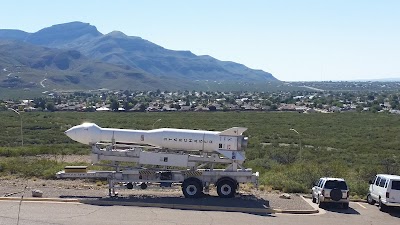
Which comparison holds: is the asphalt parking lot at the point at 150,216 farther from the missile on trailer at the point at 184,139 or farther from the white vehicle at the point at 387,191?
the missile on trailer at the point at 184,139

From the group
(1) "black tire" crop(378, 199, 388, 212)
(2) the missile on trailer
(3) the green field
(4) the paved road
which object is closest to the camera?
(4) the paved road

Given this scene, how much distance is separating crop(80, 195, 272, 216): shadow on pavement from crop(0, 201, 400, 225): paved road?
0.52m

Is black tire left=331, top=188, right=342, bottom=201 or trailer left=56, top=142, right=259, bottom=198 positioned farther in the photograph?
trailer left=56, top=142, right=259, bottom=198

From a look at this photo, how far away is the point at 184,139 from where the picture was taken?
22.8m

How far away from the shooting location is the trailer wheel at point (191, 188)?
22016mm

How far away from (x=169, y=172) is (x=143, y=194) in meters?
1.69

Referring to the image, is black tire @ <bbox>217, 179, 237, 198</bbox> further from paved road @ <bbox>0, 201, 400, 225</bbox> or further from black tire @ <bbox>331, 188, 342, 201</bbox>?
black tire @ <bbox>331, 188, 342, 201</bbox>

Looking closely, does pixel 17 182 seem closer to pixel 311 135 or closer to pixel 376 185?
pixel 376 185

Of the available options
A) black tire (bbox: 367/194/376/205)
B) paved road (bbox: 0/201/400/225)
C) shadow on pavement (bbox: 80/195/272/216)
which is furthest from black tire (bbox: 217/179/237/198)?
black tire (bbox: 367/194/376/205)

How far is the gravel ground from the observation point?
2138 centimetres

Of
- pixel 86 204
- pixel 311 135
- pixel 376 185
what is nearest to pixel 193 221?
pixel 86 204

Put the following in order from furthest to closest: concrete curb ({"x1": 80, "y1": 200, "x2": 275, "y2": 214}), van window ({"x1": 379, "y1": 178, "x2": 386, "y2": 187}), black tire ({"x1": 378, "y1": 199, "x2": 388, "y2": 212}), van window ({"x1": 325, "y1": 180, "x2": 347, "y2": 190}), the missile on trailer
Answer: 1. the missile on trailer
2. van window ({"x1": 325, "y1": 180, "x2": 347, "y2": 190})
3. van window ({"x1": 379, "y1": 178, "x2": 386, "y2": 187})
4. black tire ({"x1": 378, "y1": 199, "x2": 388, "y2": 212})
5. concrete curb ({"x1": 80, "y1": 200, "x2": 275, "y2": 214})

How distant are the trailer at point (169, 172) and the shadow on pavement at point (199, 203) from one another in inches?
18.8

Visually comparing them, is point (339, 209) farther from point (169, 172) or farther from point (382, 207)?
point (169, 172)
